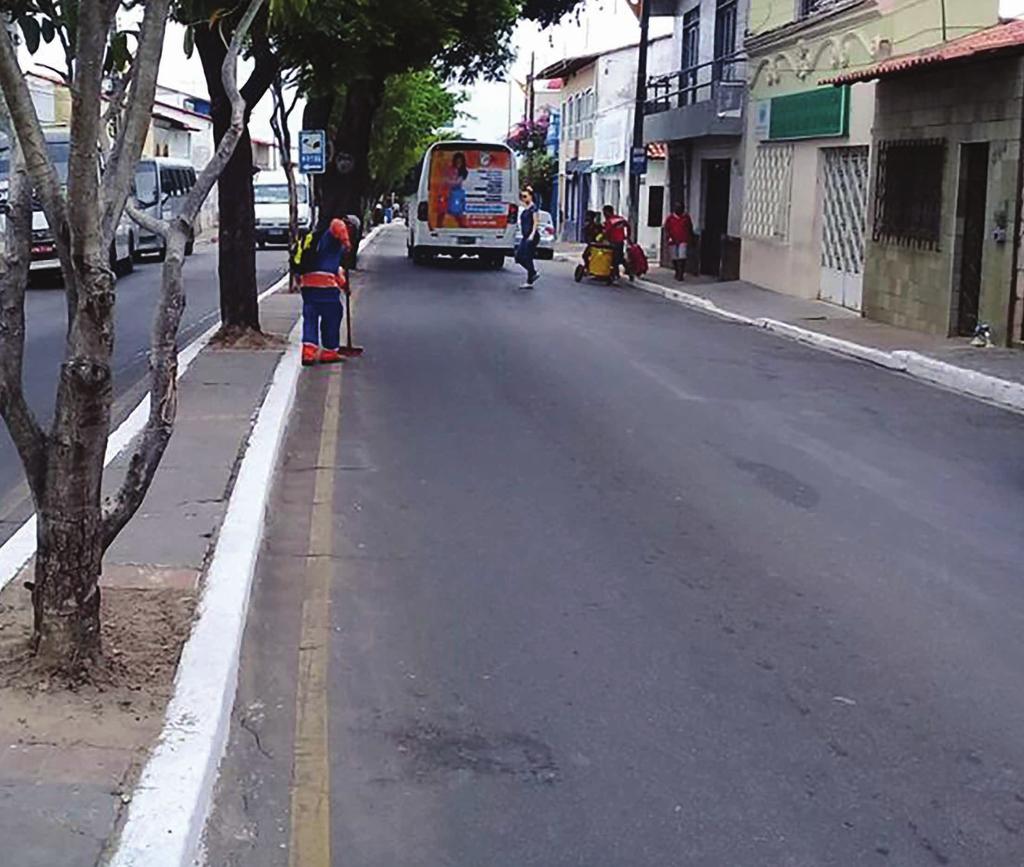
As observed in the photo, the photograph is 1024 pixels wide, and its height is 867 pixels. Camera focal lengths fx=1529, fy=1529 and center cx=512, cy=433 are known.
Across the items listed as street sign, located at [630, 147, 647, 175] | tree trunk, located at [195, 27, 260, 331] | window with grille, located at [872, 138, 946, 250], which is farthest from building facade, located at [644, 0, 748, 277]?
tree trunk, located at [195, 27, 260, 331]

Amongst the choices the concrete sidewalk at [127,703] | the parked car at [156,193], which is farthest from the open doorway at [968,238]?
the parked car at [156,193]

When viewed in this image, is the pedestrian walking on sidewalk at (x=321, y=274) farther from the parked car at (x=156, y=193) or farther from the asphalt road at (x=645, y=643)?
the parked car at (x=156, y=193)

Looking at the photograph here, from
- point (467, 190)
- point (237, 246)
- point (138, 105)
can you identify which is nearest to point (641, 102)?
point (467, 190)

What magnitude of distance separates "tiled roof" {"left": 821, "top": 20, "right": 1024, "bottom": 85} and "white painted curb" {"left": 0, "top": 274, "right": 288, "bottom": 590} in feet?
30.0

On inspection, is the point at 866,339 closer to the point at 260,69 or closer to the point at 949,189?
the point at 949,189

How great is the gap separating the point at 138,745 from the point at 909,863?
2.40 m

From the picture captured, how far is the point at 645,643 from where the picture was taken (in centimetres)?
652

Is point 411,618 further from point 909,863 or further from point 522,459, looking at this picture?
point 522,459

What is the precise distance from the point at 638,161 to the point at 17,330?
1201 inches

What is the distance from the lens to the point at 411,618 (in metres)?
6.81

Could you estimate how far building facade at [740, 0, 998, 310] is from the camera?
2256 centimetres

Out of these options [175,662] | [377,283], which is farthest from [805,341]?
[175,662]

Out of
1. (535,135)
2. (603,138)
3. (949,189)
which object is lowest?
(949,189)

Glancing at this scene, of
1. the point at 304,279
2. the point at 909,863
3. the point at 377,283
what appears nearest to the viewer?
the point at 909,863
